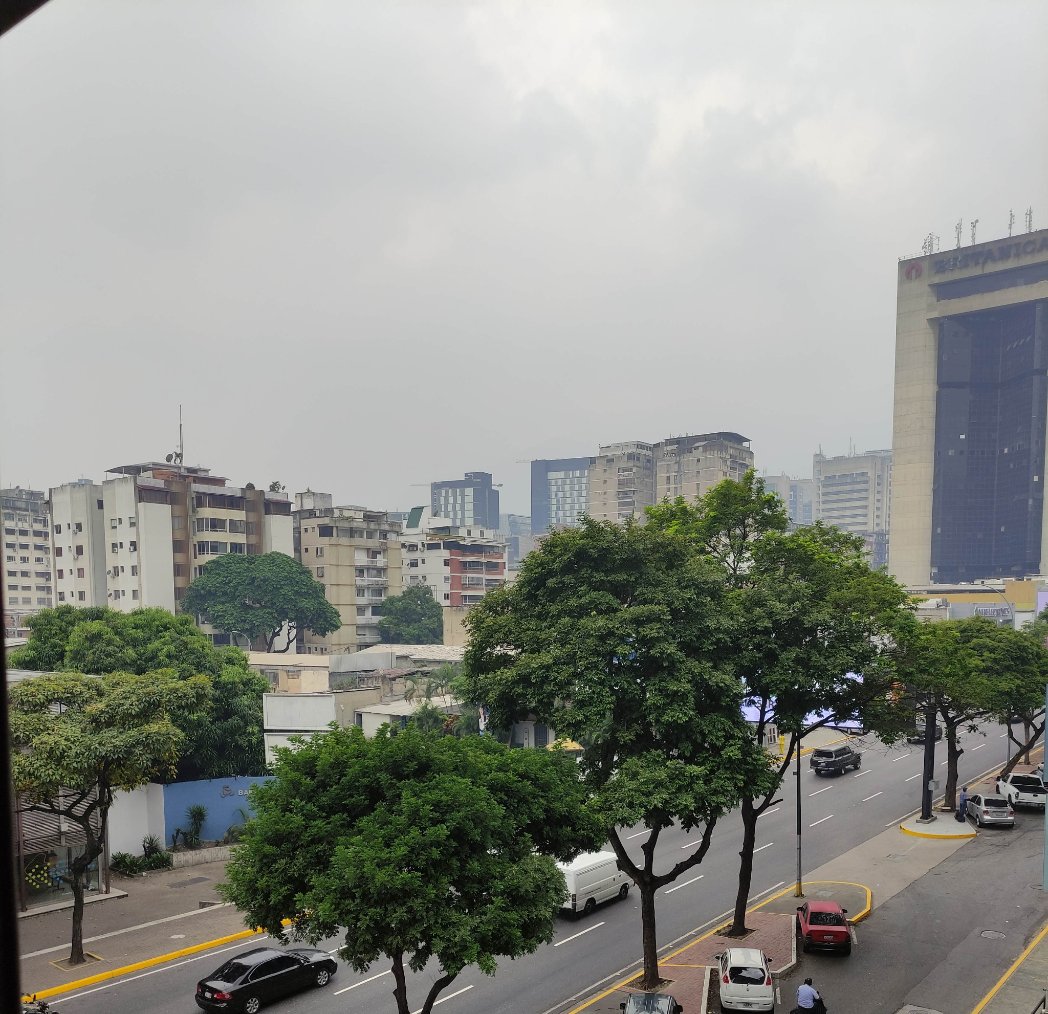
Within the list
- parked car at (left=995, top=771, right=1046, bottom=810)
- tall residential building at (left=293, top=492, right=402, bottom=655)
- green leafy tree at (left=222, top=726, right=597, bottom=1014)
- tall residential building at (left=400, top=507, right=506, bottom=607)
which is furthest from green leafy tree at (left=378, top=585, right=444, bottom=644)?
green leafy tree at (left=222, top=726, right=597, bottom=1014)

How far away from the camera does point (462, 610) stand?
76062 millimetres

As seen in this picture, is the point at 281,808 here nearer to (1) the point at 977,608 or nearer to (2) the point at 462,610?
(2) the point at 462,610

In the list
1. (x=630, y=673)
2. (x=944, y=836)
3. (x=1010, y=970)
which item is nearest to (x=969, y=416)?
(x=944, y=836)

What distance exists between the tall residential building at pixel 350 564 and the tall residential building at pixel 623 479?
59.5 metres

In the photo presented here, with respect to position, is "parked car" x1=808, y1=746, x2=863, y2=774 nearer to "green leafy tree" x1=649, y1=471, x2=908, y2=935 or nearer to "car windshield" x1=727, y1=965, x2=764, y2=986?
"green leafy tree" x1=649, y1=471, x2=908, y2=935

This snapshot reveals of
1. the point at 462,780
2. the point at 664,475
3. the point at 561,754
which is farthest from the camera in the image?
the point at 664,475

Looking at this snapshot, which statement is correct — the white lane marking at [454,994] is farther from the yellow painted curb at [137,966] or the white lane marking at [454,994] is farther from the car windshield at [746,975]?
the car windshield at [746,975]

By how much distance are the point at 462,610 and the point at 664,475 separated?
72.5m

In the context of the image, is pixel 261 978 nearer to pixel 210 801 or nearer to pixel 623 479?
pixel 210 801

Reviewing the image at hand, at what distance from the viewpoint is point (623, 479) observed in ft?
477

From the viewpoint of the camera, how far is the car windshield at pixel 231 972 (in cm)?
1923

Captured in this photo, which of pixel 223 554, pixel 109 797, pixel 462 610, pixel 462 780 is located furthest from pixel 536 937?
pixel 223 554

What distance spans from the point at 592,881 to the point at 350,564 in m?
65.6

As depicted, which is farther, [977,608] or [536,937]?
[977,608]
